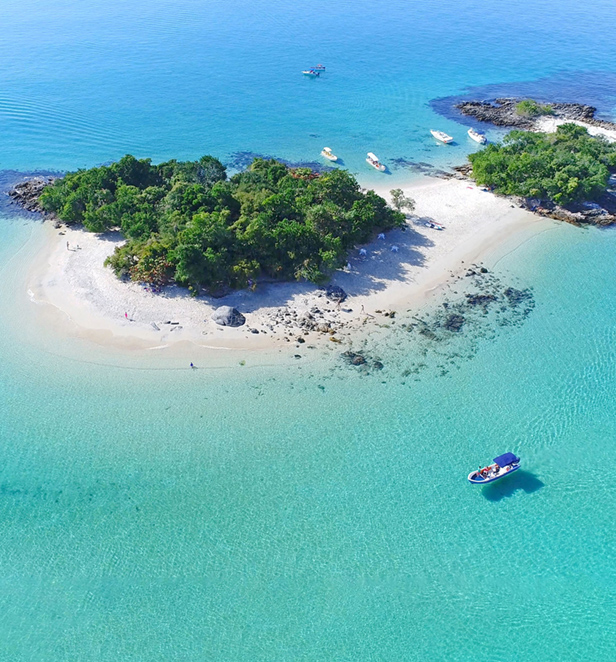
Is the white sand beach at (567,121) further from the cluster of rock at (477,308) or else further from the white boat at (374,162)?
the cluster of rock at (477,308)

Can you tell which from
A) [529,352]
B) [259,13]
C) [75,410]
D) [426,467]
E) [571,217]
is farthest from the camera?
[259,13]

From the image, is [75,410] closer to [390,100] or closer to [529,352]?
[529,352]

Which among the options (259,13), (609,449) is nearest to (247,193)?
(609,449)

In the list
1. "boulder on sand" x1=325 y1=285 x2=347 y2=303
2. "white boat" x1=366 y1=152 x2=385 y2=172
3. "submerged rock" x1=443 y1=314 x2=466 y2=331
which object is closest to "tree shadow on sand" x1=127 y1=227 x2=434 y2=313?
"boulder on sand" x1=325 y1=285 x2=347 y2=303

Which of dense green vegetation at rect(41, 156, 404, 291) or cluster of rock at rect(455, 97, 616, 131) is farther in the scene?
cluster of rock at rect(455, 97, 616, 131)

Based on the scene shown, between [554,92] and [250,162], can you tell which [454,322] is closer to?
[250,162]

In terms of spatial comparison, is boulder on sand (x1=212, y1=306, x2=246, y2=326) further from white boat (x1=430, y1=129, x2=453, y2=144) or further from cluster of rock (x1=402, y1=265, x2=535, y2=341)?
white boat (x1=430, y1=129, x2=453, y2=144)
